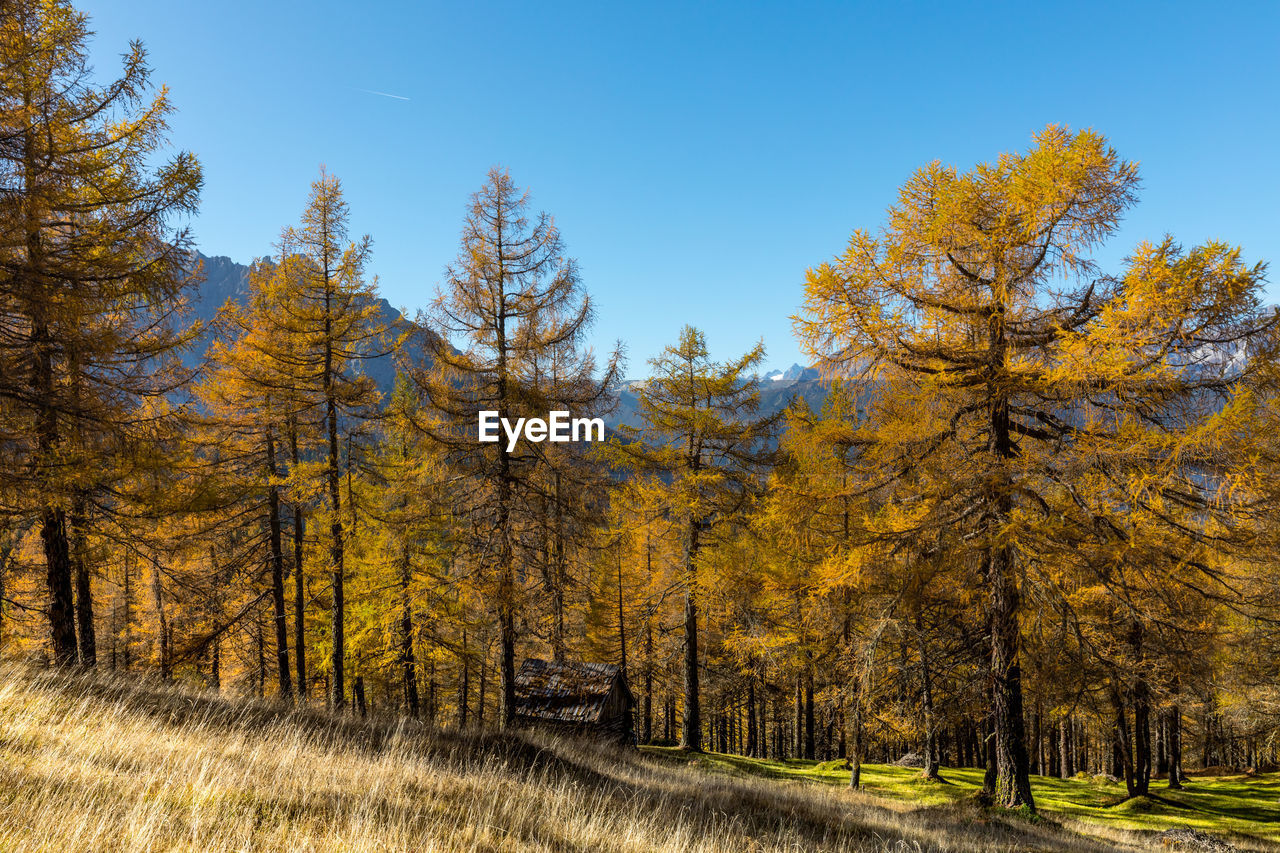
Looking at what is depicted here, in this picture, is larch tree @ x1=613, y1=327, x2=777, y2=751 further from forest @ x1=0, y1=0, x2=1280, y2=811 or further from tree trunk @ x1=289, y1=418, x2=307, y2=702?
tree trunk @ x1=289, y1=418, x2=307, y2=702

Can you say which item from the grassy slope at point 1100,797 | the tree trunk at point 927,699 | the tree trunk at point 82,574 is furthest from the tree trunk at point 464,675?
the tree trunk at point 927,699

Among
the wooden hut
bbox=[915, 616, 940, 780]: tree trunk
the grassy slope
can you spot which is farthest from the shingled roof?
bbox=[915, 616, 940, 780]: tree trunk

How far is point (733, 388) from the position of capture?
18.2 meters

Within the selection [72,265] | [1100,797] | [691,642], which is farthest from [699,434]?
[1100,797]

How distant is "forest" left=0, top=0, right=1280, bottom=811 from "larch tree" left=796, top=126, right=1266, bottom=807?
51mm

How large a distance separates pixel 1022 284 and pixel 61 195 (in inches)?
595

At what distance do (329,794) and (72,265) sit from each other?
28.2ft

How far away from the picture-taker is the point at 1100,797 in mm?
20297

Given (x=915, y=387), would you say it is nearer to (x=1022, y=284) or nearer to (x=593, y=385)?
(x=1022, y=284)

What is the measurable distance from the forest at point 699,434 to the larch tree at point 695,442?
121mm

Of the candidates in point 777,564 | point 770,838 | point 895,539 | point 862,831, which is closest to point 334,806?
point 770,838

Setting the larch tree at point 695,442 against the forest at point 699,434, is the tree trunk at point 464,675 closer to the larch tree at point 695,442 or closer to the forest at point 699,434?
the forest at point 699,434

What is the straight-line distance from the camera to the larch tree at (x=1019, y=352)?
761 cm

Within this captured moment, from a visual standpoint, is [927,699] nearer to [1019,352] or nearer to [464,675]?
[1019,352]
